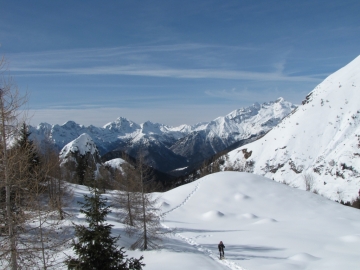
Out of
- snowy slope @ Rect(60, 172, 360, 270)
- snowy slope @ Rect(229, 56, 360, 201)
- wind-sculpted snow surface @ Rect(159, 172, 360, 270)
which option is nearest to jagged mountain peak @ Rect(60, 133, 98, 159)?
snowy slope @ Rect(60, 172, 360, 270)

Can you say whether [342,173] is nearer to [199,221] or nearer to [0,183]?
[199,221]

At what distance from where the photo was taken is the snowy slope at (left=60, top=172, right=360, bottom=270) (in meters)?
21.2

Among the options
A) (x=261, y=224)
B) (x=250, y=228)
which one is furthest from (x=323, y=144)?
(x=250, y=228)

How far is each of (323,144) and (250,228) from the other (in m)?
100

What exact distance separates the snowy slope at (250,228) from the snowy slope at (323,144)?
157ft

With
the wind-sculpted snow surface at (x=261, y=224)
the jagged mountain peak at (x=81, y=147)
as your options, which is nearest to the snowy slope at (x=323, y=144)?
the wind-sculpted snow surface at (x=261, y=224)

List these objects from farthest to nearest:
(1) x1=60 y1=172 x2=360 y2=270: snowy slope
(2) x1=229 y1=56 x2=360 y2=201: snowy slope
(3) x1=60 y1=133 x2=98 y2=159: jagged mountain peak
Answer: (3) x1=60 y1=133 x2=98 y2=159: jagged mountain peak < (2) x1=229 y1=56 x2=360 y2=201: snowy slope < (1) x1=60 y1=172 x2=360 y2=270: snowy slope

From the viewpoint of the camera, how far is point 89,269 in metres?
9.27

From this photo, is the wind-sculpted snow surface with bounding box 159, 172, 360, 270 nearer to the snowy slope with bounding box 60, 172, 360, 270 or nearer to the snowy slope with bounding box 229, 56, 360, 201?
the snowy slope with bounding box 60, 172, 360, 270

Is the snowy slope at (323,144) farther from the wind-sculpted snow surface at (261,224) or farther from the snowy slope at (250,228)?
the snowy slope at (250,228)

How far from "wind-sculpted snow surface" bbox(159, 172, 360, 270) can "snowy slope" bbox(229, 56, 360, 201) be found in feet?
156

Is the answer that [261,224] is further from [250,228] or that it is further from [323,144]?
[323,144]

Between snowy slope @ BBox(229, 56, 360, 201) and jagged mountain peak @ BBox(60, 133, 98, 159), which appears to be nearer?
snowy slope @ BBox(229, 56, 360, 201)

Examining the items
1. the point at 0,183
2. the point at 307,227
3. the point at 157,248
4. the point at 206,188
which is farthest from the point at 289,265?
the point at 206,188
